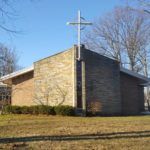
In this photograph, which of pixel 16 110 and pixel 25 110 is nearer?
pixel 25 110

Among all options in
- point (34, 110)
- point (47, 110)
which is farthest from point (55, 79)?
point (34, 110)

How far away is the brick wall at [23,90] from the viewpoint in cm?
2066

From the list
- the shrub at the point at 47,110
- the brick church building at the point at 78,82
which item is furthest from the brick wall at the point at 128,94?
the shrub at the point at 47,110

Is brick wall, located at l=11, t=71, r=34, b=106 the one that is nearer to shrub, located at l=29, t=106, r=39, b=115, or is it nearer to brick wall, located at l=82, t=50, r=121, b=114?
shrub, located at l=29, t=106, r=39, b=115

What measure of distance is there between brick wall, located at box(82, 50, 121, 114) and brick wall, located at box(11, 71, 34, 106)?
6757mm

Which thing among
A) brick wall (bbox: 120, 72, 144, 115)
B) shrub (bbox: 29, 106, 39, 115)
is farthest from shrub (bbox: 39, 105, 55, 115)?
brick wall (bbox: 120, 72, 144, 115)

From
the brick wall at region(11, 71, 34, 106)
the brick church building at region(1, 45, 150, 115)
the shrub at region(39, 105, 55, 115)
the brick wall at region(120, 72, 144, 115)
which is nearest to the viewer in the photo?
the shrub at region(39, 105, 55, 115)

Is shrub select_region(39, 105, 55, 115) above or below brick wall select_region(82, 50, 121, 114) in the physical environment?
below

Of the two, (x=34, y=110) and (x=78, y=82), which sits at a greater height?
(x=78, y=82)

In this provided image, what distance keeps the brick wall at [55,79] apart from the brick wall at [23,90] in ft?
6.63

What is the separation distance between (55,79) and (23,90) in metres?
5.72

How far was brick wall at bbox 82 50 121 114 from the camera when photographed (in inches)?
663

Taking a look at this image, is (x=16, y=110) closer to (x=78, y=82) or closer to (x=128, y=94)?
(x=78, y=82)

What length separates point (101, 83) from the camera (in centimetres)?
1761
